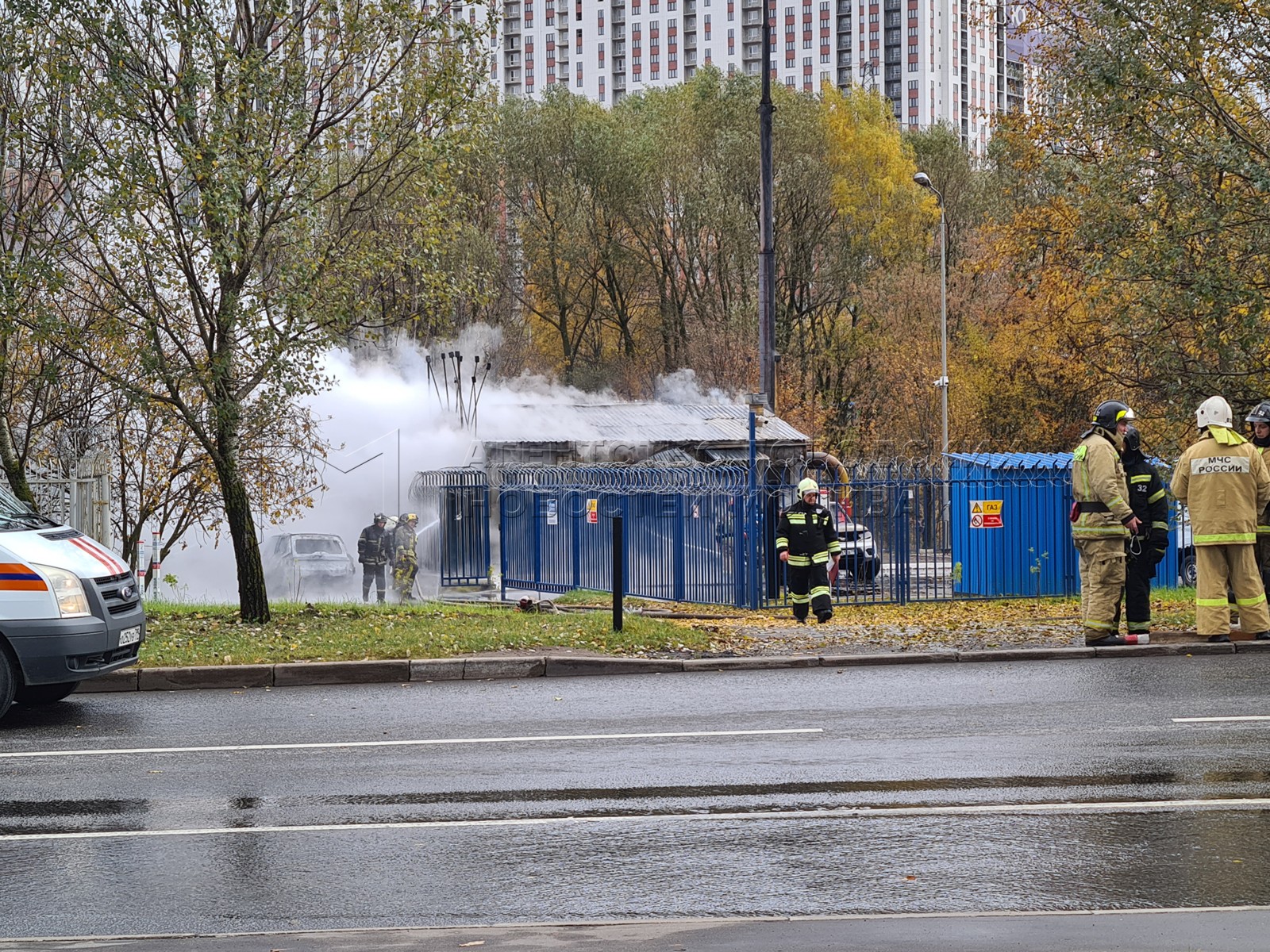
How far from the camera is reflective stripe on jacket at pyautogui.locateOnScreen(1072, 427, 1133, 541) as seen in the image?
41.4ft

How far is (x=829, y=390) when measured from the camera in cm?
4834

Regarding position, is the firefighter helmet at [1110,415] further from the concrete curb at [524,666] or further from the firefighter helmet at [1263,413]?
the concrete curb at [524,666]

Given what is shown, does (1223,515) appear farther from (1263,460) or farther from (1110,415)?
(1110,415)

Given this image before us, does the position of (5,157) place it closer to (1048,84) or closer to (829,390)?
(1048,84)

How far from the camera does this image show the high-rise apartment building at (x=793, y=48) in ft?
471

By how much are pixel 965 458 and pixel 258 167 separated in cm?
1127

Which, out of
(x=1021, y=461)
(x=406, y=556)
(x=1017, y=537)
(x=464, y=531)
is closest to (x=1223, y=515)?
(x=1017, y=537)

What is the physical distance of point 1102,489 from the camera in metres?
12.7

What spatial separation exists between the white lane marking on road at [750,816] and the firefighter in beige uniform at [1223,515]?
6.14 metres

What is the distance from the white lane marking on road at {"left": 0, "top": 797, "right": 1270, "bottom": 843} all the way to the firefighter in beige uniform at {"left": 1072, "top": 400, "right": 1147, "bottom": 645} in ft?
19.4

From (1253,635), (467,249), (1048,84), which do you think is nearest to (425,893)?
(1253,635)

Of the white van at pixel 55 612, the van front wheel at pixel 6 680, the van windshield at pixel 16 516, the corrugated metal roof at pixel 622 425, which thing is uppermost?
the corrugated metal roof at pixel 622 425

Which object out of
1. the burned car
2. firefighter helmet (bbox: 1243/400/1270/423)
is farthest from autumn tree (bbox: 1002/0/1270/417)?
the burned car

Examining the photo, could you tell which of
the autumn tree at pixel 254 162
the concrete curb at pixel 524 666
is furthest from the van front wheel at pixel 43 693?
the autumn tree at pixel 254 162
